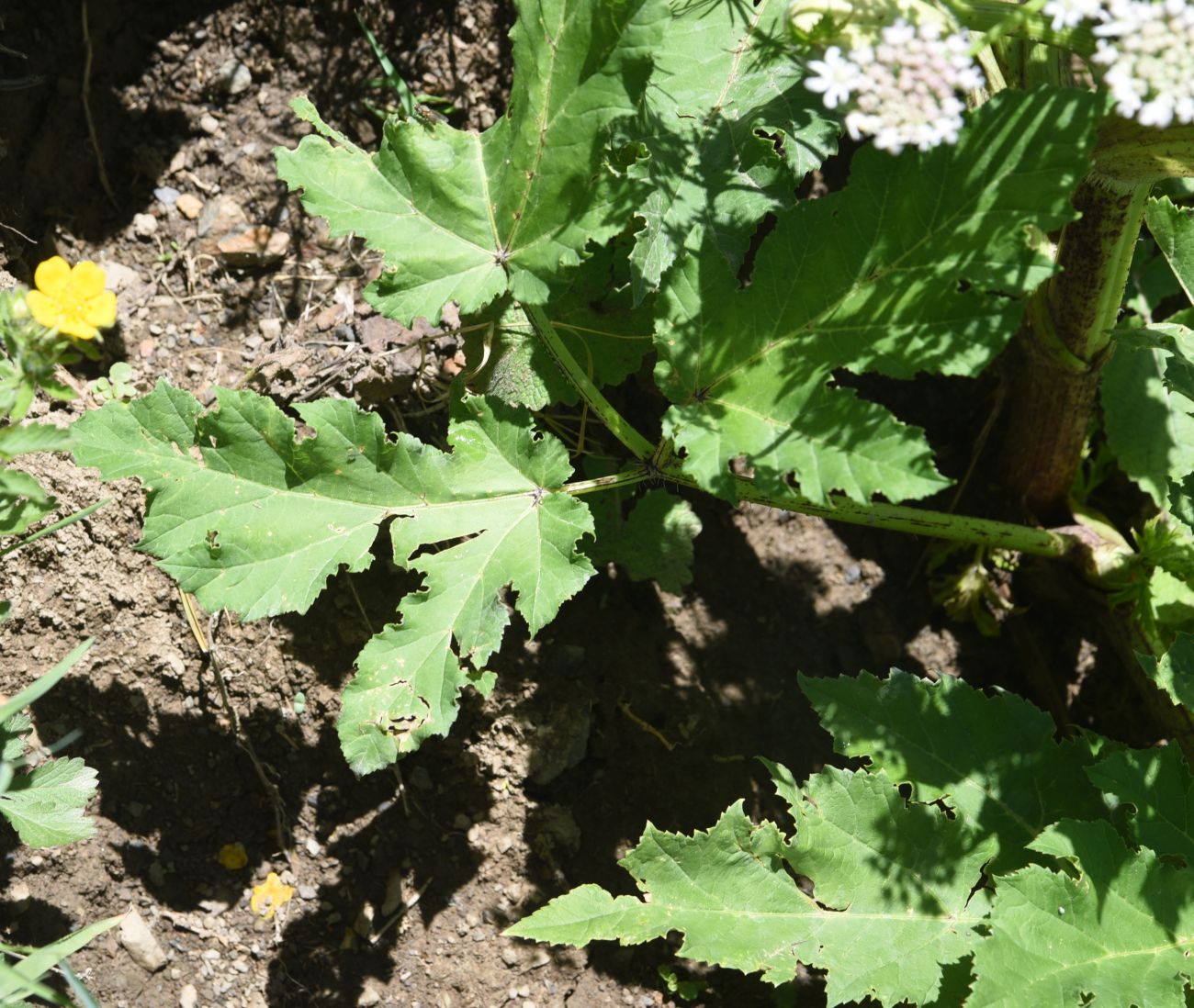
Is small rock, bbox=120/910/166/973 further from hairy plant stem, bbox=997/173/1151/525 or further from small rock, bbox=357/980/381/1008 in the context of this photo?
hairy plant stem, bbox=997/173/1151/525

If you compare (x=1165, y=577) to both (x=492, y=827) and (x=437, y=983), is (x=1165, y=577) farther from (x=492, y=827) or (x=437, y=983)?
(x=437, y=983)

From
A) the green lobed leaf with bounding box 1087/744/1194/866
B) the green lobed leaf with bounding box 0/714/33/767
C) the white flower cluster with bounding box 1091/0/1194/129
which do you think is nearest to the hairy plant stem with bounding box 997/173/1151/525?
the white flower cluster with bounding box 1091/0/1194/129

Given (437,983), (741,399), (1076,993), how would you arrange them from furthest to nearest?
1. (437,983)
2. (741,399)
3. (1076,993)

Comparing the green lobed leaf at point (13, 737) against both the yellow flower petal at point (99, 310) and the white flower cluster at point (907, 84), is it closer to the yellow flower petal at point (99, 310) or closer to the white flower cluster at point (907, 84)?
the yellow flower petal at point (99, 310)

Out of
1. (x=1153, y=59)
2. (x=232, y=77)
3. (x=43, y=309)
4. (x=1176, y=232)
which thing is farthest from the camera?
(x=232, y=77)

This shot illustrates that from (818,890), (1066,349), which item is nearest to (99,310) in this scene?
(818,890)

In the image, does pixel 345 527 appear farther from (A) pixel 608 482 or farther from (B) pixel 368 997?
(B) pixel 368 997

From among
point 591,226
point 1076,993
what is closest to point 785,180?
point 591,226
